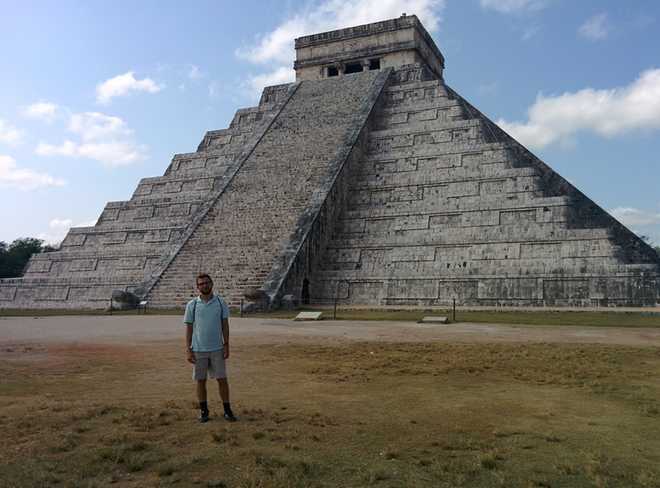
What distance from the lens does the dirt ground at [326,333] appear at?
33.7 ft

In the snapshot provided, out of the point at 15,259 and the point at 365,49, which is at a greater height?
the point at 365,49

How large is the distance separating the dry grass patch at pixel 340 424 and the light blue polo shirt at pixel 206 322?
59 centimetres

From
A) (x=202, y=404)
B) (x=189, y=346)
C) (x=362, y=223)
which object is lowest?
(x=202, y=404)

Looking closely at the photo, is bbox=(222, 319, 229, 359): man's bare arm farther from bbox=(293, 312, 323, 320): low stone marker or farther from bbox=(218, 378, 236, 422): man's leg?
bbox=(293, 312, 323, 320): low stone marker

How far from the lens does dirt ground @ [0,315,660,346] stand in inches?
404

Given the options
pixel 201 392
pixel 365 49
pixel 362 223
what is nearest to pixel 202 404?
pixel 201 392

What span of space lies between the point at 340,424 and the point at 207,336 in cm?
139

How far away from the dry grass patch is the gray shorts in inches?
13.5

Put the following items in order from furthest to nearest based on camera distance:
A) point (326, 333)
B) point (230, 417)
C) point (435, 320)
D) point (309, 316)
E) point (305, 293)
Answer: point (305, 293) < point (309, 316) < point (435, 320) < point (326, 333) < point (230, 417)

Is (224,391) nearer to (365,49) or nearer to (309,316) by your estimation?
(309,316)

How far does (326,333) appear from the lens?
11461 mm

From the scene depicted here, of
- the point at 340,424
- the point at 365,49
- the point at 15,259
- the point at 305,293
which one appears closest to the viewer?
the point at 340,424

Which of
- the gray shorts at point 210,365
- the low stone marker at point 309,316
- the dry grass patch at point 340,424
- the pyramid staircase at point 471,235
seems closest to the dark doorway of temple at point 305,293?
the pyramid staircase at point 471,235

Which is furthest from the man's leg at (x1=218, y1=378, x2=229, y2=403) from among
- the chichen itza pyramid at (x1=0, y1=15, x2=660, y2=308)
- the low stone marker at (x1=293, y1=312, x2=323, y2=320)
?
the chichen itza pyramid at (x1=0, y1=15, x2=660, y2=308)
